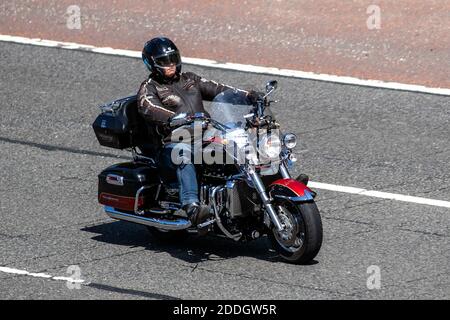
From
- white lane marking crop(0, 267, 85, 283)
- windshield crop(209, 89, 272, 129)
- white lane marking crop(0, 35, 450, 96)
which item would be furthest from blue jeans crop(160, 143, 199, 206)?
white lane marking crop(0, 35, 450, 96)

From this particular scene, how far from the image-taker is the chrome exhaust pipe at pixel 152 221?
31.2 ft

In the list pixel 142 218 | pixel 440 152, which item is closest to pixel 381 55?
pixel 440 152

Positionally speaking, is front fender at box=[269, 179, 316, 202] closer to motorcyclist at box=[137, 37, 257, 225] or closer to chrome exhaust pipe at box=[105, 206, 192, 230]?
motorcyclist at box=[137, 37, 257, 225]

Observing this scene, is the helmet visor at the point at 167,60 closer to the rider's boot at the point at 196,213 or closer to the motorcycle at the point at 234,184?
the motorcycle at the point at 234,184

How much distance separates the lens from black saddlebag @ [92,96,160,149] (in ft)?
32.8

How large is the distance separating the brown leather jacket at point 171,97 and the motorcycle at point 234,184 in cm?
21

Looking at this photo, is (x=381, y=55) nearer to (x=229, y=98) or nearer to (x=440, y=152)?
(x=440, y=152)

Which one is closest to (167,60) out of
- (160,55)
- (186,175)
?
(160,55)

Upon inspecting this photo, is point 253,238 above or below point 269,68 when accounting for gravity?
below

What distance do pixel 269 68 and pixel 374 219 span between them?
5.55 meters

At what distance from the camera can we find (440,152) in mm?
12273

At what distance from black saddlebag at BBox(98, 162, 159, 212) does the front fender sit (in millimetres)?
1200

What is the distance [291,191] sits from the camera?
9039mm

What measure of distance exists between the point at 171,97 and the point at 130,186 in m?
0.81
